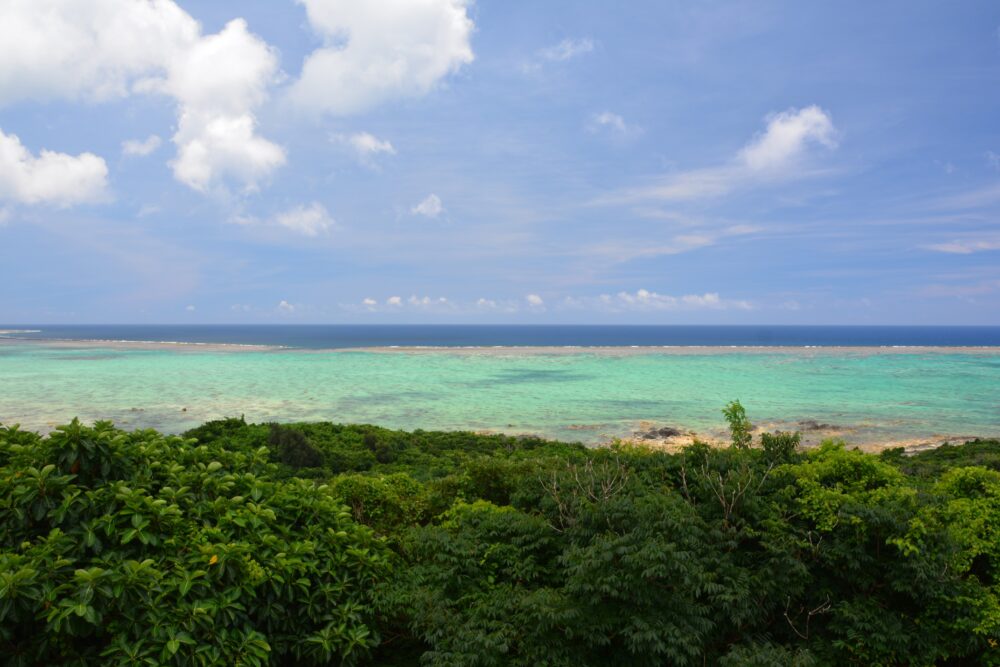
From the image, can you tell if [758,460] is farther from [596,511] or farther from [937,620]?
[596,511]

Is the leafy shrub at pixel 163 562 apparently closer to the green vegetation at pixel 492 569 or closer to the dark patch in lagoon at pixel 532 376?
the green vegetation at pixel 492 569

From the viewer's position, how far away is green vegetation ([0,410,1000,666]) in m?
4.41

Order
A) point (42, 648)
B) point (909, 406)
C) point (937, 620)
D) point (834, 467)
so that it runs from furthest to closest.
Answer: point (909, 406)
point (834, 467)
point (937, 620)
point (42, 648)

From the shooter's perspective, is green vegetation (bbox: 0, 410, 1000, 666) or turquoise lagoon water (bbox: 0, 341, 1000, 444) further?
turquoise lagoon water (bbox: 0, 341, 1000, 444)

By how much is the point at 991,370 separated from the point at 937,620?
222 feet

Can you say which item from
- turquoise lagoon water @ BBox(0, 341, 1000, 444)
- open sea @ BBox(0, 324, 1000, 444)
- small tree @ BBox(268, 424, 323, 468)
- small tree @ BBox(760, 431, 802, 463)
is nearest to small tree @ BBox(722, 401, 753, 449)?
small tree @ BBox(760, 431, 802, 463)

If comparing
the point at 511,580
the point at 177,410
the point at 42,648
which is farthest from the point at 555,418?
the point at 42,648

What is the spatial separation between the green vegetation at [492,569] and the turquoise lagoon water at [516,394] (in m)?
20.3

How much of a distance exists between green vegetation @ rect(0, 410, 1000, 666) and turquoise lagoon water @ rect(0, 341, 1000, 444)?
2031cm

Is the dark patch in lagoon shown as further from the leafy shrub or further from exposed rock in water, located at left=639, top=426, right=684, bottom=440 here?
the leafy shrub

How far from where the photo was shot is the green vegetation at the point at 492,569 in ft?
14.5

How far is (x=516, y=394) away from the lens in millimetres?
41125

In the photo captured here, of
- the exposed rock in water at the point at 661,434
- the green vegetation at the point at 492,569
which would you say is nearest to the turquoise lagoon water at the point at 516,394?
the exposed rock in water at the point at 661,434

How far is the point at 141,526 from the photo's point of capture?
4742 millimetres
